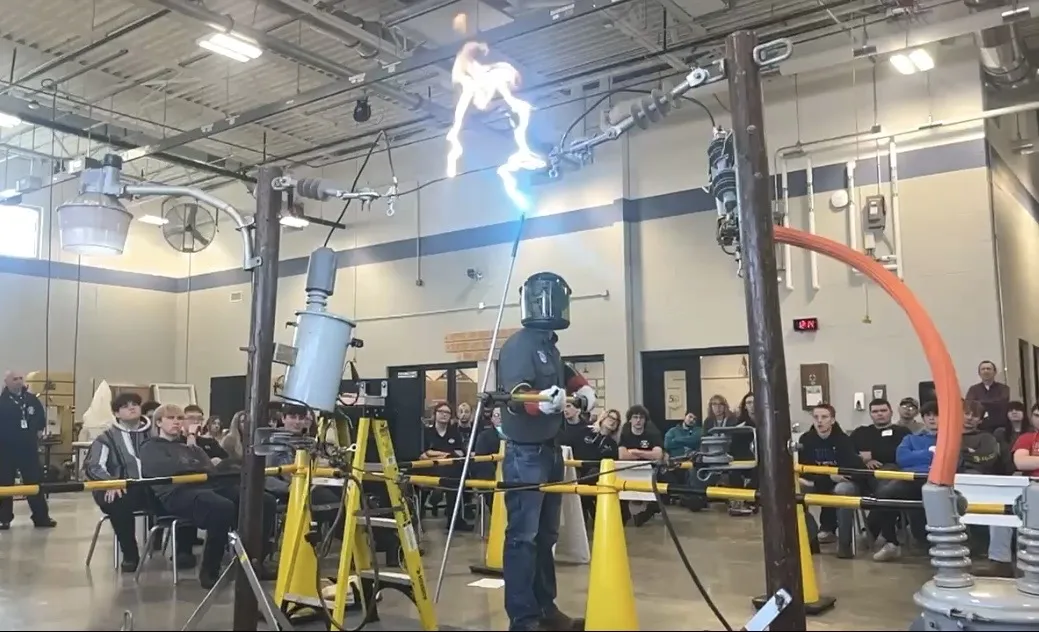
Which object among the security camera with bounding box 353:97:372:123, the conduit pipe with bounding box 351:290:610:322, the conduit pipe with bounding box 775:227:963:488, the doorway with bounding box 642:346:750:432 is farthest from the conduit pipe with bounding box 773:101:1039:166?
the conduit pipe with bounding box 775:227:963:488

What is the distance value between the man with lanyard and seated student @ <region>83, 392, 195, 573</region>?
3195 mm

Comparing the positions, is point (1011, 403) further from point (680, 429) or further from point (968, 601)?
point (968, 601)

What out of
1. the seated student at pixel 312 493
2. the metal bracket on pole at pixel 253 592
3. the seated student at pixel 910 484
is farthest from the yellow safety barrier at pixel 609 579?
the seated student at pixel 910 484

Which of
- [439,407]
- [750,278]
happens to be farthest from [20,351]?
[750,278]

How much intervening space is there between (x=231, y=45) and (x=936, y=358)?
24.2 feet

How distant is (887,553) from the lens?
20.7ft

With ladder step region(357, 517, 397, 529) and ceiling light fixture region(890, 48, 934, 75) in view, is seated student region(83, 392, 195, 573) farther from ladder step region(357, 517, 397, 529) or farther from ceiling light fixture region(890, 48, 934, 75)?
ceiling light fixture region(890, 48, 934, 75)

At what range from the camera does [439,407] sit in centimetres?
885

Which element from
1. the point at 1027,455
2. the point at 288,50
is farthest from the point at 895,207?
the point at 288,50

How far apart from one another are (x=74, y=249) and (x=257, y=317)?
3.85 ft

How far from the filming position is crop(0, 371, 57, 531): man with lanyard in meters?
8.84

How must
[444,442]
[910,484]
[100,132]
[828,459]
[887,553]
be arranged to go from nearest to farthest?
1. [887,553]
2. [910,484]
3. [828,459]
4. [444,442]
5. [100,132]

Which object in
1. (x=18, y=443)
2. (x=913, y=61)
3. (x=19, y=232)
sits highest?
(x=913, y=61)

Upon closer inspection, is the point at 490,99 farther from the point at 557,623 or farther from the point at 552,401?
the point at 557,623
